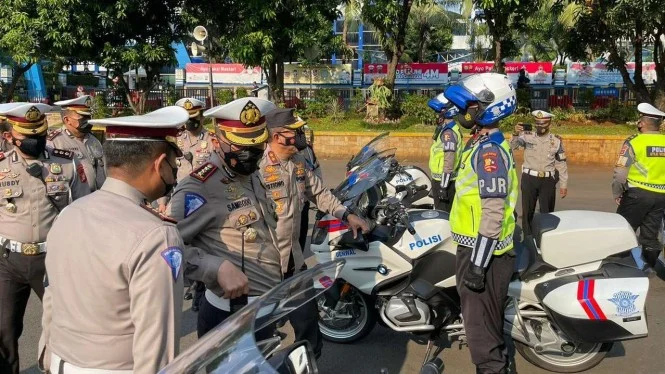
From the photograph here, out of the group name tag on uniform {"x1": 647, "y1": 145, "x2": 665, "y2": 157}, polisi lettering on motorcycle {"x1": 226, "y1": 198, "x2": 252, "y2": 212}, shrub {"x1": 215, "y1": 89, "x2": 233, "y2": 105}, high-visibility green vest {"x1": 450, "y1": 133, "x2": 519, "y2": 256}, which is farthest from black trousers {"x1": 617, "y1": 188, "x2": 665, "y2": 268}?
shrub {"x1": 215, "y1": 89, "x2": 233, "y2": 105}

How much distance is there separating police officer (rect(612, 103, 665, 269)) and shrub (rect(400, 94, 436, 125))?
10739mm

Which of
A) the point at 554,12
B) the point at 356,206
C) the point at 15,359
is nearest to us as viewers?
the point at 15,359

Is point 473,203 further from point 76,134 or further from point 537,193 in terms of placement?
point 537,193

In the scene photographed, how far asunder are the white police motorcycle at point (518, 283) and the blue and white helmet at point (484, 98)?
907mm

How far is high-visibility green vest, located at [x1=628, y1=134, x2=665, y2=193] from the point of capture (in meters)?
5.96

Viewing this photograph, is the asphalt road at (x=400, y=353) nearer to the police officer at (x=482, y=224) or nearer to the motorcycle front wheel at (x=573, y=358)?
the motorcycle front wheel at (x=573, y=358)

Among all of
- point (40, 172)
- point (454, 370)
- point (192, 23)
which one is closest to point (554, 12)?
point (192, 23)

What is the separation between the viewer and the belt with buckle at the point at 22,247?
148 inches

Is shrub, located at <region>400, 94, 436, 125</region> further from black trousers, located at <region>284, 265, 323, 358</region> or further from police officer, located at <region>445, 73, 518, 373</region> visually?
black trousers, located at <region>284, 265, 323, 358</region>

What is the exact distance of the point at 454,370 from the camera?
4.42 metres

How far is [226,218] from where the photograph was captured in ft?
10.3

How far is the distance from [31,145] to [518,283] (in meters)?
3.30

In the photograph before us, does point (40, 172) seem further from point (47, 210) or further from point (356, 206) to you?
point (356, 206)

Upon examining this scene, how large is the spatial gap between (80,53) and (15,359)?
15911 mm
